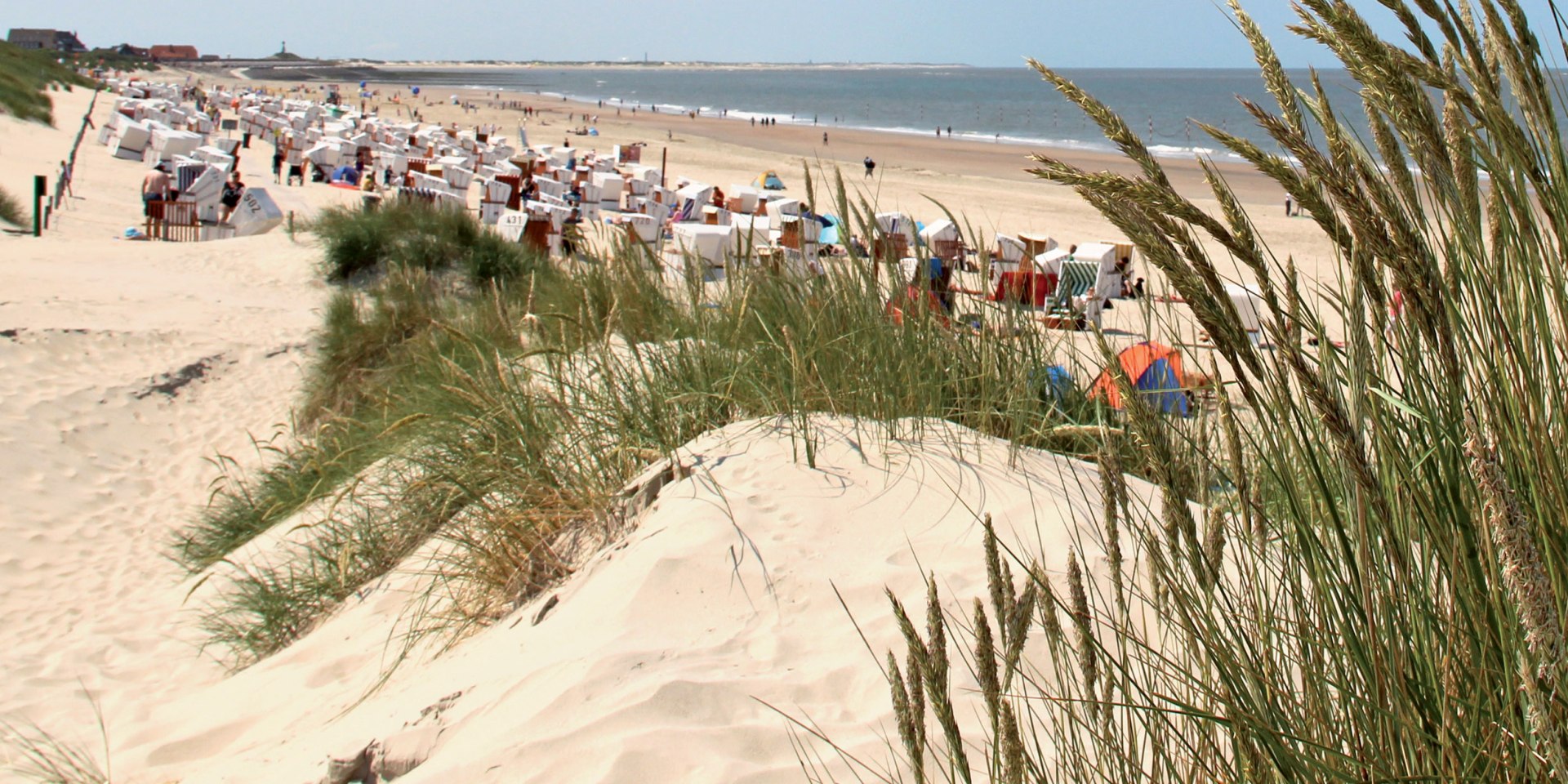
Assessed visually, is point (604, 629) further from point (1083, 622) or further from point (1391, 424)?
point (1391, 424)

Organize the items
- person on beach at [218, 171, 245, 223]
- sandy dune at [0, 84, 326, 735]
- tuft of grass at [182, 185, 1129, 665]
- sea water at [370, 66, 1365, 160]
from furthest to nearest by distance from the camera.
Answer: sea water at [370, 66, 1365, 160] → person on beach at [218, 171, 245, 223] → sandy dune at [0, 84, 326, 735] → tuft of grass at [182, 185, 1129, 665]

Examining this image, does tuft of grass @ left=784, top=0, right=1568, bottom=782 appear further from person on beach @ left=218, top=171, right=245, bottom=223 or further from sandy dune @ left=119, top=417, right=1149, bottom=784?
person on beach @ left=218, top=171, right=245, bottom=223

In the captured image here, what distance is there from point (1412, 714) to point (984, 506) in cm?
195

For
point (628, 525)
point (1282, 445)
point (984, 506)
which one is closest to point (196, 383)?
point (628, 525)

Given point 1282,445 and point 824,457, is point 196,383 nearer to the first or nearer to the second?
point 824,457

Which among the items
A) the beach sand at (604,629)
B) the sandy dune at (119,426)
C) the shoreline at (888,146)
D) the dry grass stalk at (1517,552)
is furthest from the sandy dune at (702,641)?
the shoreline at (888,146)

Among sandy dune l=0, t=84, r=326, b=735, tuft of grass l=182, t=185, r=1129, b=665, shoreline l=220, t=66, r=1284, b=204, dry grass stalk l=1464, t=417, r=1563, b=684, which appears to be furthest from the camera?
shoreline l=220, t=66, r=1284, b=204

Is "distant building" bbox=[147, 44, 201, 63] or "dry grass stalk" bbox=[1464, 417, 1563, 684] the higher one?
"distant building" bbox=[147, 44, 201, 63]

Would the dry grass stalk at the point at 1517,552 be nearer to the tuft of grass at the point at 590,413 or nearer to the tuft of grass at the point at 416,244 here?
the tuft of grass at the point at 590,413

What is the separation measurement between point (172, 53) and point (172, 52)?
0.66 ft

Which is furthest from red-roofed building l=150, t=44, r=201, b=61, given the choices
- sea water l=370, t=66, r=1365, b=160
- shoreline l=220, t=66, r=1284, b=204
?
shoreline l=220, t=66, r=1284, b=204

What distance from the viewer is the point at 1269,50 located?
41.3 inches

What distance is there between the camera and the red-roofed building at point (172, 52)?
150625 mm

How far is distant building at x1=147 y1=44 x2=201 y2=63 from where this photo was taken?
150125mm
